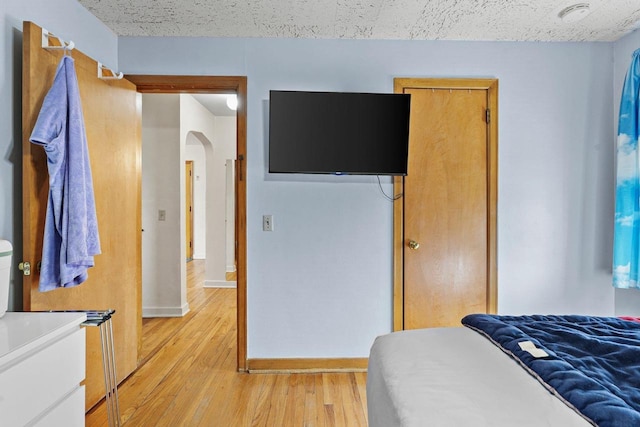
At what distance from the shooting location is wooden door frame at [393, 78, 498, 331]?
272cm

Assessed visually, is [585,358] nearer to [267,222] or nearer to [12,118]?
[267,222]

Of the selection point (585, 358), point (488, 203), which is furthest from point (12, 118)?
point (488, 203)

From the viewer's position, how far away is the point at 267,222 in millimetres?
2707

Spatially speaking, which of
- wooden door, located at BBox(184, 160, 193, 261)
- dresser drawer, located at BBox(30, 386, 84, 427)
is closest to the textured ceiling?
dresser drawer, located at BBox(30, 386, 84, 427)

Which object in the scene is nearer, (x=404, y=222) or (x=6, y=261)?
(x=6, y=261)

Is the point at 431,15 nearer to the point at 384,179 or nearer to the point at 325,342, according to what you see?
the point at 384,179

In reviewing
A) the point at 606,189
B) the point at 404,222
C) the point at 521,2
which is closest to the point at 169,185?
the point at 404,222

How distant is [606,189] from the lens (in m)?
2.77

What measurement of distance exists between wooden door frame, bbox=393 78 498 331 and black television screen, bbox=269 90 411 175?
256 mm

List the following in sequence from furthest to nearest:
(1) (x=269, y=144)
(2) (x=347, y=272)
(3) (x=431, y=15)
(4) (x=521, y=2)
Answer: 1. (2) (x=347, y=272)
2. (1) (x=269, y=144)
3. (3) (x=431, y=15)
4. (4) (x=521, y=2)

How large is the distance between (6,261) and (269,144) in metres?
1.55

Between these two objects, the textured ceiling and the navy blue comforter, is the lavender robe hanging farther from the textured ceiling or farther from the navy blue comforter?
the navy blue comforter

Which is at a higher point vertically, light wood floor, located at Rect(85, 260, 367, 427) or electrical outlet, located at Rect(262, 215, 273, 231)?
electrical outlet, located at Rect(262, 215, 273, 231)

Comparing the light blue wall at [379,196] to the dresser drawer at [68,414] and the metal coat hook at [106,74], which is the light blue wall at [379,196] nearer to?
the metal coat hook at [106,74]
